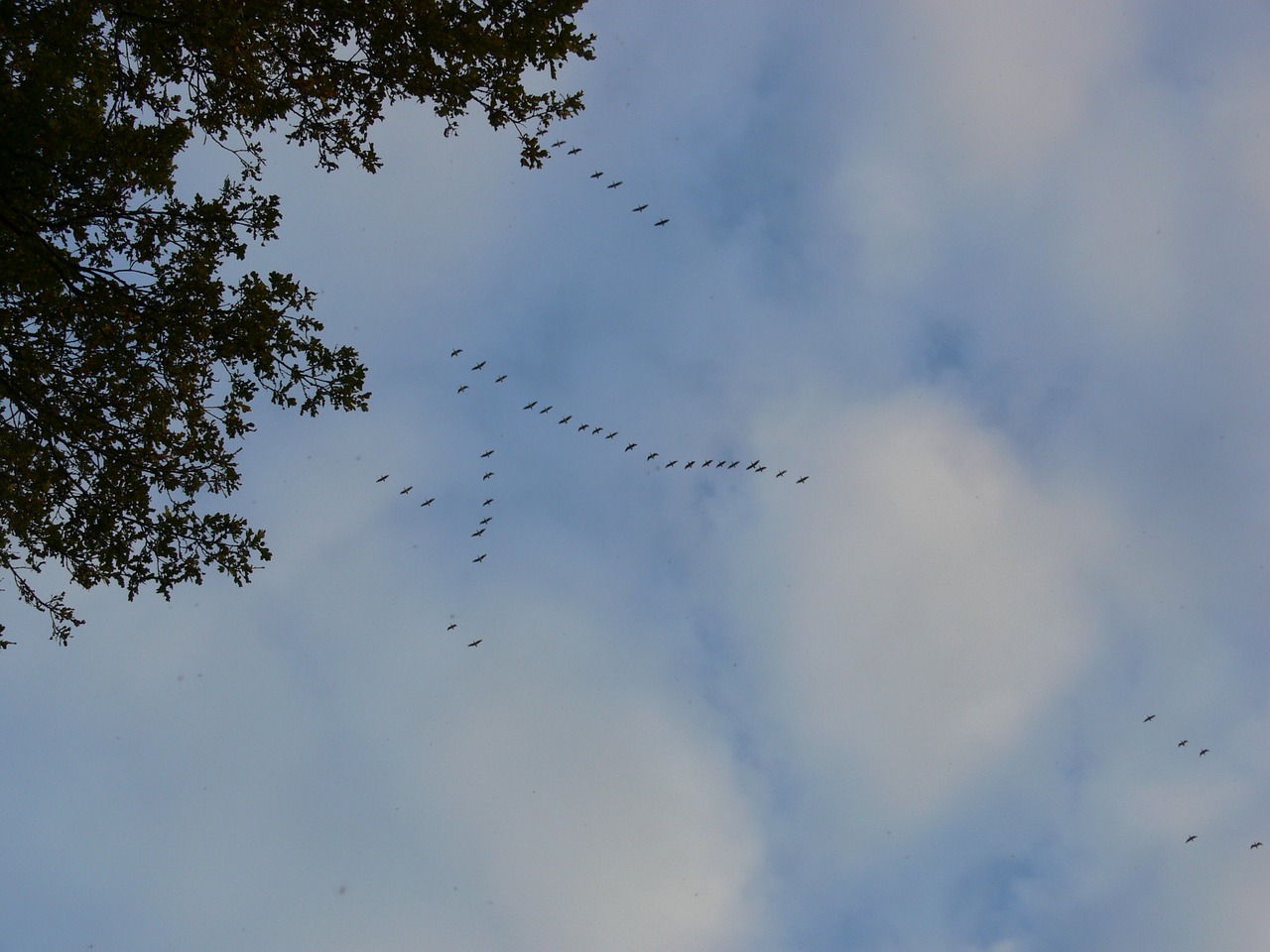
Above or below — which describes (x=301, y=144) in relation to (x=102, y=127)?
above

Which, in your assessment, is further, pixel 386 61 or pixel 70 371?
pixel 386 61

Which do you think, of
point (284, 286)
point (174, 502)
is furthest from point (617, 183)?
point (174, 502)

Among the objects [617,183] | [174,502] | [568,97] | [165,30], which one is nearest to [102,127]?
[165,30]

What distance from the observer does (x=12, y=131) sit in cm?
877

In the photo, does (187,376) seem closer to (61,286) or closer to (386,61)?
(61,286)

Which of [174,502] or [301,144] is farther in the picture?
[301,144]

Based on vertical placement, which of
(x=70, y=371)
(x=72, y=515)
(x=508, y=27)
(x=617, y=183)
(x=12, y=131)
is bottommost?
(x=72, y=515)

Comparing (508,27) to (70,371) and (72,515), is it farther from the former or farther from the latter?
(72,515)

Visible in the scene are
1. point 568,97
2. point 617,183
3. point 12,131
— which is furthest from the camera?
point 617,183

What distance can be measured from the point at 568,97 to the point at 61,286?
21.8 ft

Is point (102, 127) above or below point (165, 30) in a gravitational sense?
below

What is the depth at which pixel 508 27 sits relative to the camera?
405 inches

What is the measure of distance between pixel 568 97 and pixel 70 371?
283 inches

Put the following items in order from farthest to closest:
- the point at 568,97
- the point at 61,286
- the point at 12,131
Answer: the point at 568,97, the point at 61,286, the point at 12,131
